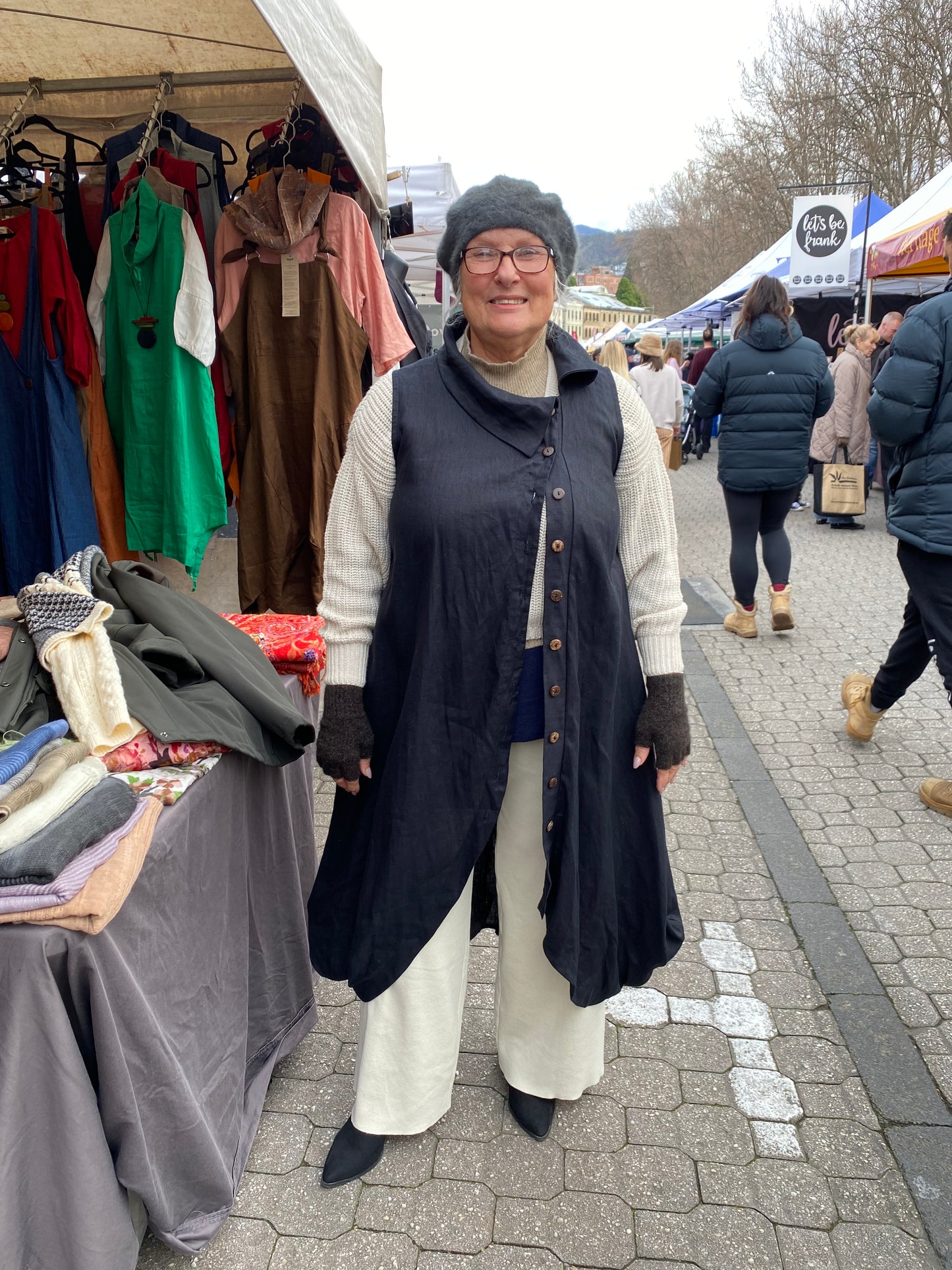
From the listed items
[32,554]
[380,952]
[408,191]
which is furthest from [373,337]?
[408,191]

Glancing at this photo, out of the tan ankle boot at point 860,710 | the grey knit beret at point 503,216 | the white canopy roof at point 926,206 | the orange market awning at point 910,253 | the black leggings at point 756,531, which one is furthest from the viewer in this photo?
the white canopy roof at point 926,206

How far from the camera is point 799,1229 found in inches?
78.1

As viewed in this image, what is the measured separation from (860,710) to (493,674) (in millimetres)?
3124

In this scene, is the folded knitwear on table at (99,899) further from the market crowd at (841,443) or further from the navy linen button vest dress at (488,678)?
the market crowd at (841,443)

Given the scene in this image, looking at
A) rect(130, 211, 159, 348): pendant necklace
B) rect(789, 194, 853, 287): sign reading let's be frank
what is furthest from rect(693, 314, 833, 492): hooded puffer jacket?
rect(789, 194, 853, 287): sign reading let's be frank

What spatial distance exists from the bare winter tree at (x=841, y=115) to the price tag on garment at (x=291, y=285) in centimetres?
1728

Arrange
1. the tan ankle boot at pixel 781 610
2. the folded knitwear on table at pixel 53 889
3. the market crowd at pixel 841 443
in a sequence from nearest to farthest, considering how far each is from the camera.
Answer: the folded knitwear on table at pixel 53 889, the market crowd at pixel 841 443, the tan ankle boot at pixel 781 610

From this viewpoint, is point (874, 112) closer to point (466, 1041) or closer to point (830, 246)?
point (830, 246)

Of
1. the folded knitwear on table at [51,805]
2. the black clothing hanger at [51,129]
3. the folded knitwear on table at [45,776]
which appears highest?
the black clothing hanger at [51,129]

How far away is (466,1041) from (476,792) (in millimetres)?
1041

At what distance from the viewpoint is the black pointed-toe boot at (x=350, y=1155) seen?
82.7 inches

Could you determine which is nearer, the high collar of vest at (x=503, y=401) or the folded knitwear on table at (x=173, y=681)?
the high collar of vest at (x=503, y=401)

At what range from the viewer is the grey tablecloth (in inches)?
60.0

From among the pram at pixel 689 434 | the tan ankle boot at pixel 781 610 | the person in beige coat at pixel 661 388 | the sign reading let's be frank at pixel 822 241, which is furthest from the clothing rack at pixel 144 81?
the pram at pixel 689 434
